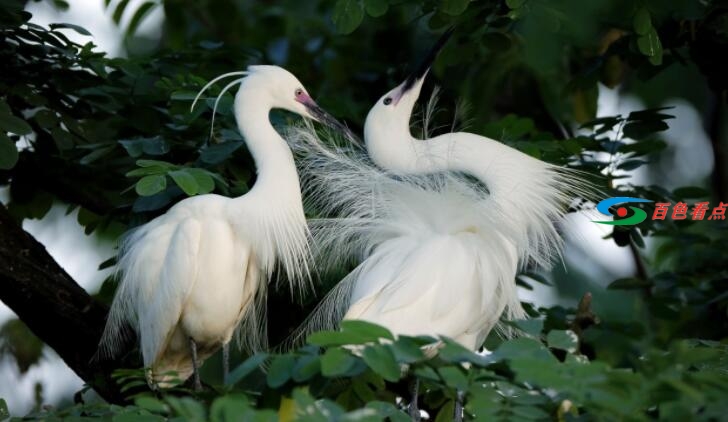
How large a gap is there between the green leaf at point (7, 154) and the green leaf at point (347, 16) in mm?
1275

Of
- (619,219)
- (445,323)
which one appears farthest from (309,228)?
(619,219)

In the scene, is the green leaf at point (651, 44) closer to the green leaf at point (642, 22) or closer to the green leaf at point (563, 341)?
the green leaf at point (642, 22)

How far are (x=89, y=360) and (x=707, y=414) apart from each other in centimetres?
285

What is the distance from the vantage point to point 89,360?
437 cm

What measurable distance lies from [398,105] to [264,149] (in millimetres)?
534

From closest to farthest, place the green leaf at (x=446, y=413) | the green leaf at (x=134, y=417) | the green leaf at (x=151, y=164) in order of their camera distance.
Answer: the green leaf at (x=134, y=417) → the green leaf at (x=151, y=164) → the green leaf at (x=446, y=413)

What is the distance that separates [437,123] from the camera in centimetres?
493

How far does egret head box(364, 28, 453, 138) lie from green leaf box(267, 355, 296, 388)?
59.5 inches

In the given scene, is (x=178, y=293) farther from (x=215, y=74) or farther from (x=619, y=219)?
(x=619, y=219)

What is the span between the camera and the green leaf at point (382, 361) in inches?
98.6

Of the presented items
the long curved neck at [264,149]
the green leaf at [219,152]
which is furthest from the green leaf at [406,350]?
the green leaf at [219,152]

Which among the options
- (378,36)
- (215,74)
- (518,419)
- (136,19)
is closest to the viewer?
(518,419)

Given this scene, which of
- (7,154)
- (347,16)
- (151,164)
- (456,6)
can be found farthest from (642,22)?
(7,154)

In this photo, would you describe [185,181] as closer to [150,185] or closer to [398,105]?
[150,185]
